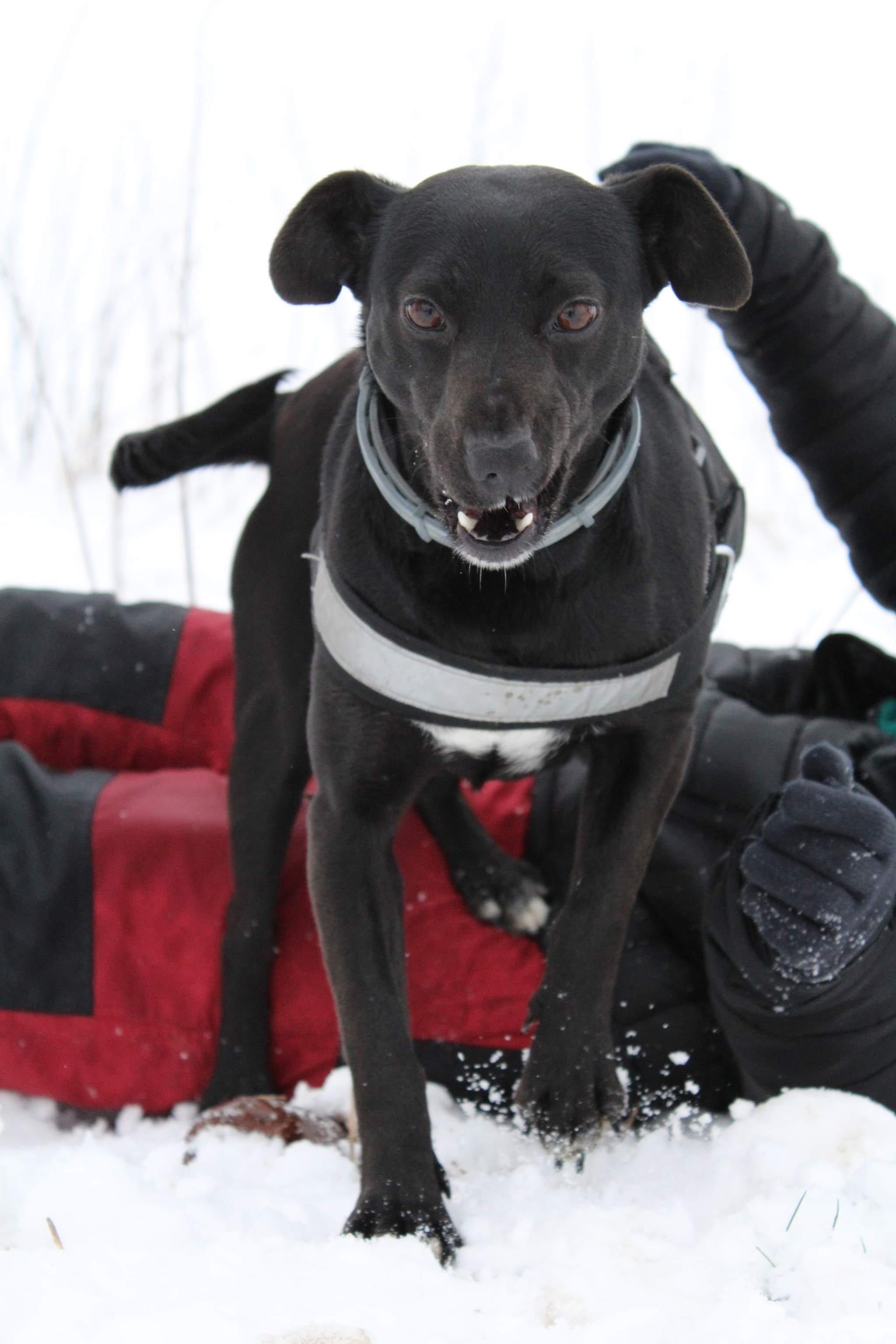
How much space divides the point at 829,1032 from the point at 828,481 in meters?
1.25

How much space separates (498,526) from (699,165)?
3.68 feet

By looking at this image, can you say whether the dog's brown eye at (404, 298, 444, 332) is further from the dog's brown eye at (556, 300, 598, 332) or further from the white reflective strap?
the white reflective strap

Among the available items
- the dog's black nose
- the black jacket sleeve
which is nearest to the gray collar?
the dog's black nose

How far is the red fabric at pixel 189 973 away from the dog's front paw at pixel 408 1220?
0.55 meters

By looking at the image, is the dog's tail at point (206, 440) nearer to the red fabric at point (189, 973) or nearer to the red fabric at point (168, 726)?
the red fabric at point (168, 726)

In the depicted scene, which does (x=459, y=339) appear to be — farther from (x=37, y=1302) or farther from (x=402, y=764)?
(x=37, y=1302)

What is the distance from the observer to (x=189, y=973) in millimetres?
2184

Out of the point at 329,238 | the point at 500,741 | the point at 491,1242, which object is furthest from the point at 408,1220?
the point at 329,238

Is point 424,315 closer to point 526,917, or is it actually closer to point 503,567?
point 503,567

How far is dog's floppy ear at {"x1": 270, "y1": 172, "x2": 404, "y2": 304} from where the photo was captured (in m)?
1.57

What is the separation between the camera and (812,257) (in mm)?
2398

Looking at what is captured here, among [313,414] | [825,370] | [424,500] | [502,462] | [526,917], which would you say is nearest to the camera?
[502,462]

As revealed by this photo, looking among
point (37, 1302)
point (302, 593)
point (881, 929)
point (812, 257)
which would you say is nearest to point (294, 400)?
point (302, 593)

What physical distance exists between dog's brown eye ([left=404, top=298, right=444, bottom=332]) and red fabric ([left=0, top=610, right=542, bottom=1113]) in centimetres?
114
